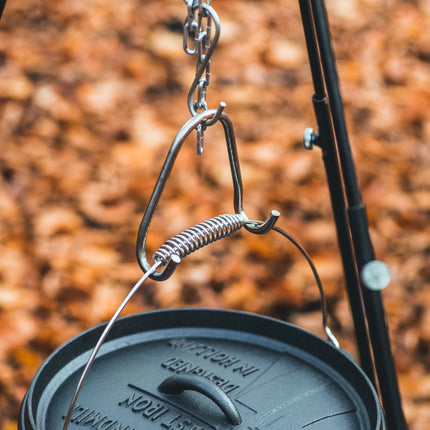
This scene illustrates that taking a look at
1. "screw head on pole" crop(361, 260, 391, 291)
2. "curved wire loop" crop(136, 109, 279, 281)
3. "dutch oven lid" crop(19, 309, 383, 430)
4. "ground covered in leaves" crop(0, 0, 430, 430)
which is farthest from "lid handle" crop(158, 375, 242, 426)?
"ground covered in leaves" crop(0, 0, 430, 430)

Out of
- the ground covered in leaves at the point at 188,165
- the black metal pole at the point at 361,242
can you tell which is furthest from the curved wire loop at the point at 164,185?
the ground covered in leaves at the point at 188,165

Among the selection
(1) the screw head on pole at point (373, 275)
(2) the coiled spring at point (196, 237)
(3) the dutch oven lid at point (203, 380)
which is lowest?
(3) the dutch oven lid at point (203, 380)

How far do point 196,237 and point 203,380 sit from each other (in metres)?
0.17

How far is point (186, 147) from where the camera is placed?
2129 millimetres

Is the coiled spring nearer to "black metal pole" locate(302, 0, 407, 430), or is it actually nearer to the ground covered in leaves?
"black metal pole" locate(302, 0, 407, 430)

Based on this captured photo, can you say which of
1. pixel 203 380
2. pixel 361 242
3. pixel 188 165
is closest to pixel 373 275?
pixel 361 242

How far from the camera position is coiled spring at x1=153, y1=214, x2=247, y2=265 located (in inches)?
22.7

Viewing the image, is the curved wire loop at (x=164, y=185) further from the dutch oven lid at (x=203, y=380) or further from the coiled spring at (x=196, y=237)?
the dutch oven lid at (x=203, y=380)

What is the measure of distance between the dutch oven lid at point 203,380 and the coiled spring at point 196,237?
0.51ft

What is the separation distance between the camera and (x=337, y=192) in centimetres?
95

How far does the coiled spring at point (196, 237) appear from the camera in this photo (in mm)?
578

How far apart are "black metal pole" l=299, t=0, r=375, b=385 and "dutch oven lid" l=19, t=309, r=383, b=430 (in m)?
0.20

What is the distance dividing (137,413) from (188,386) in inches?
3.0

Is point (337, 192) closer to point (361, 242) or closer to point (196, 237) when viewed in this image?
point (361, 242)
